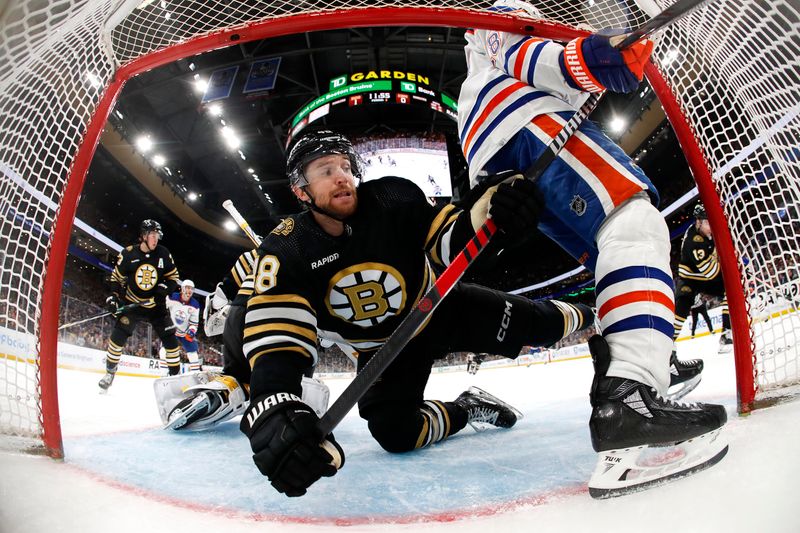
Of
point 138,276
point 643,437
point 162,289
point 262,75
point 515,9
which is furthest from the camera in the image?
point 262,75

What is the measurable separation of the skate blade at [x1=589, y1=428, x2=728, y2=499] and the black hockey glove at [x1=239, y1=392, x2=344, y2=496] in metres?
0.50

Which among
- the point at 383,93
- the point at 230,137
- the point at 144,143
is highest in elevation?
the point at 230,137

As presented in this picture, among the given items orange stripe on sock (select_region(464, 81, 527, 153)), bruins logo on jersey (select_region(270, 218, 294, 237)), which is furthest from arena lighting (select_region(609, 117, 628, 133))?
bruins logo on jersey (select_region(270, 218, 294, 237))

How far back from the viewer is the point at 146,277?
15.4ft

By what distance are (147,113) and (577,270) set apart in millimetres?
11835

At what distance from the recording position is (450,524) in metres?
0.77

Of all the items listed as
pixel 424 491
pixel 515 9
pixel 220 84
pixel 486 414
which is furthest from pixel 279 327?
pixel 220 84

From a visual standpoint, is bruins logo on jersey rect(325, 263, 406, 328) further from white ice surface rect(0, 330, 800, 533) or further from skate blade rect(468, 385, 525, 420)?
skate blade rect(468, 385, 525, 420)

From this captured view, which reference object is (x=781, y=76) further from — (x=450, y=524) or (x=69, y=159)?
(x=69, y=159)

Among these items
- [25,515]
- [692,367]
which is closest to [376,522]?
[25,515]

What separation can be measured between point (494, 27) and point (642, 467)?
3.90 feet

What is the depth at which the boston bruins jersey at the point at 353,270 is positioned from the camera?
44.2 inches

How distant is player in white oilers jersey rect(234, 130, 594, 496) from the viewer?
3.06 ft

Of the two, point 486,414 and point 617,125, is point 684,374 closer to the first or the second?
point 486,414
